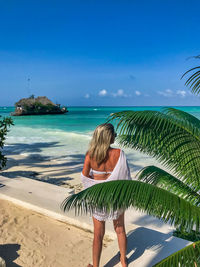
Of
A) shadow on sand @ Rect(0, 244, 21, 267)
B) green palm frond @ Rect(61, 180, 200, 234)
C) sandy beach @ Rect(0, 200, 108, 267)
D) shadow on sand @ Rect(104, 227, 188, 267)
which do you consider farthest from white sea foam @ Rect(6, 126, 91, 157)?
green palm frond @ Rect(61, 180, 200, 234)

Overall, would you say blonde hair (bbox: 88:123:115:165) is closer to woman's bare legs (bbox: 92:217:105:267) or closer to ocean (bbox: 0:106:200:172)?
ocean (bbox: 0:106:200:172)

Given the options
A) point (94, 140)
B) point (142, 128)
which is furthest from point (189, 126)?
point (94, 140)

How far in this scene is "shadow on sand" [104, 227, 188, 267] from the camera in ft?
10.7

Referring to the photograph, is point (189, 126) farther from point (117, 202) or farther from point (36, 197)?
point (36, 197)

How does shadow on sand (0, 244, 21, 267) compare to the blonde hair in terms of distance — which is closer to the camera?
the blonde hair

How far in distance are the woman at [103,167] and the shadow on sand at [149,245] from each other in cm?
39

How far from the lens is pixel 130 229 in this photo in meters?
4.08

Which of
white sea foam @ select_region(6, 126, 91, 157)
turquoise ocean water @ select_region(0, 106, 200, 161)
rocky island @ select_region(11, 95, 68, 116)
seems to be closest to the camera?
white sea foam @ select_region(6, 126, 91, 157)

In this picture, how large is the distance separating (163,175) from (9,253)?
2699mm

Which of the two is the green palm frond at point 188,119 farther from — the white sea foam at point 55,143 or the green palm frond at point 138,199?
the white sea foam at point 55,143

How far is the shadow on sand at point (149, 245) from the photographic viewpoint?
3.25 m

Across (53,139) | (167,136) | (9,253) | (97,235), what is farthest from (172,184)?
(53,139)

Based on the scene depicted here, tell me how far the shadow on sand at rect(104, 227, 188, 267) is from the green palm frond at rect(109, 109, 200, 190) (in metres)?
1.06

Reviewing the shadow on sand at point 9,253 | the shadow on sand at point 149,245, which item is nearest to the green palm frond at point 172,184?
the shadow on sand at point 149,245
